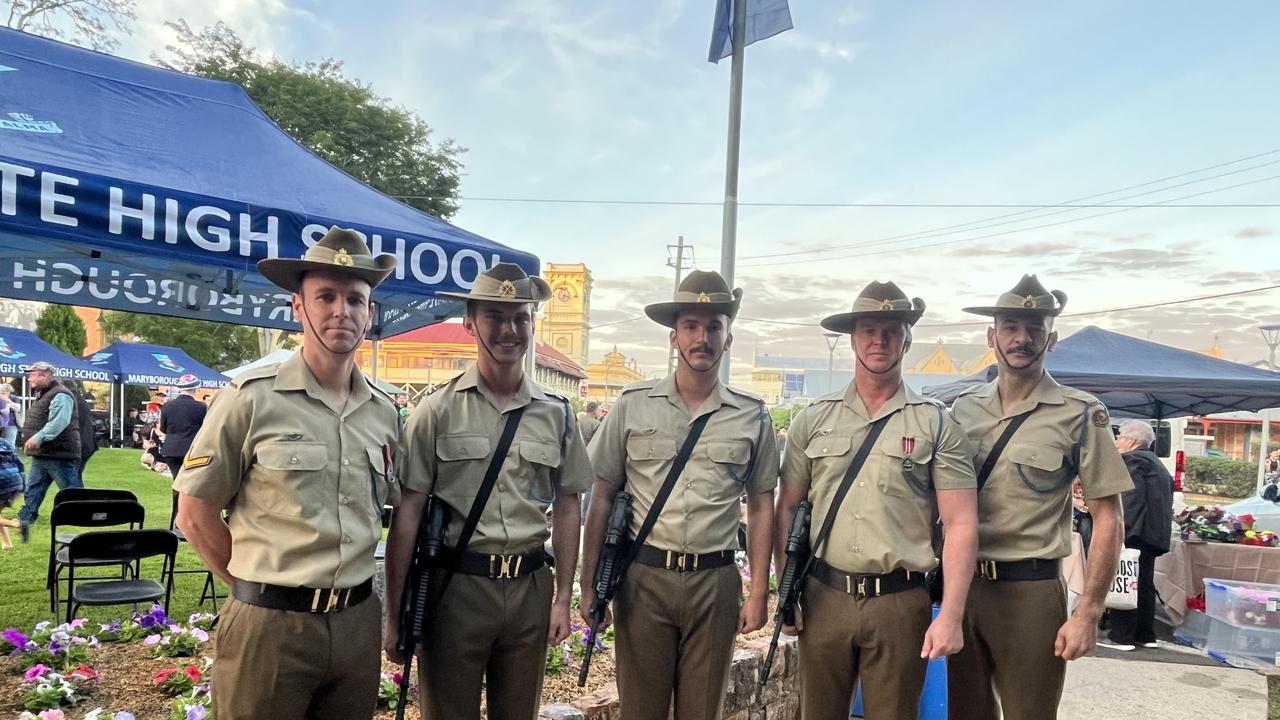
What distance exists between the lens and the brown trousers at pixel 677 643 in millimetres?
2863

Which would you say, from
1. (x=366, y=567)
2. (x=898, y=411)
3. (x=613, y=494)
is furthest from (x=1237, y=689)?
(x=366, y=567)

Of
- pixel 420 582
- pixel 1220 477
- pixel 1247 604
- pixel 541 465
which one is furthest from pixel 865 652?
pixel 1220 477

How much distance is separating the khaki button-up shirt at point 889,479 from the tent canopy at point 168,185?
8.40 feet

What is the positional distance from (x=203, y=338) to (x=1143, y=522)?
28.9 metres

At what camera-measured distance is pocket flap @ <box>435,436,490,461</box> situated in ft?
8.98

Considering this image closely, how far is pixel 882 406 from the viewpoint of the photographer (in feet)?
9.98

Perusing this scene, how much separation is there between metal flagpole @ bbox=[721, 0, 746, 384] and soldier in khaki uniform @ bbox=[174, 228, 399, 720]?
15.9 ft

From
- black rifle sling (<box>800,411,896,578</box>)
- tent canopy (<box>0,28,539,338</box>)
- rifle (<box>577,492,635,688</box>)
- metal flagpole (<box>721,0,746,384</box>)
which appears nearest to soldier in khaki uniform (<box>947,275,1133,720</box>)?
black rifle sling (<box>800,411,896,578</box>)

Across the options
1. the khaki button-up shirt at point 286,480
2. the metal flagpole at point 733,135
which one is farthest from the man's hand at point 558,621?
the metal flagpole at point 733,135

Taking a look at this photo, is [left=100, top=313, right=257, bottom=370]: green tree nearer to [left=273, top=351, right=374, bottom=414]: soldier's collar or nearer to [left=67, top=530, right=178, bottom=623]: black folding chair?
[left=67, top=530, right=178, bottom=623]: black folding chair

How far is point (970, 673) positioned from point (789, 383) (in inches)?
1965

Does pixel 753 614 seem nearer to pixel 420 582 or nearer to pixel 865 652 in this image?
pixel 865 652

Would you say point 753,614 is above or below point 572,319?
below

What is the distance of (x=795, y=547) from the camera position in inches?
116
